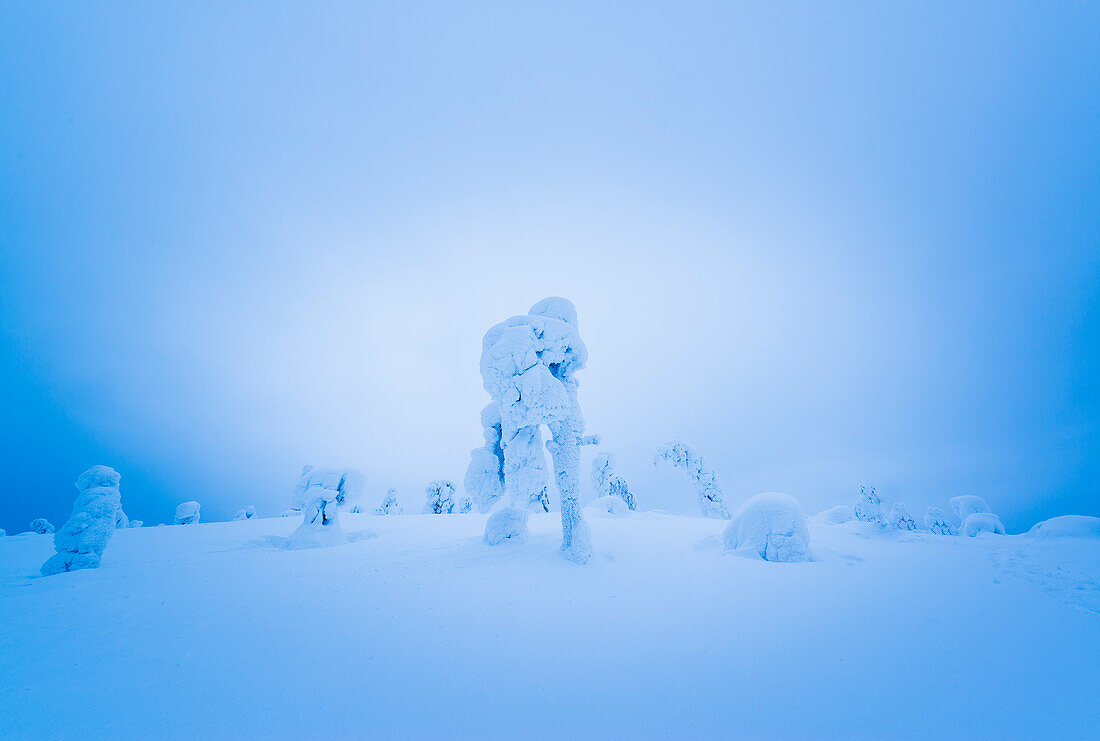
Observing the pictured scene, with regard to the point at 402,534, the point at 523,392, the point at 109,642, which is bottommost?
the point at 109,642

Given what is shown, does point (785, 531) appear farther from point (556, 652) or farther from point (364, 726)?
point (364, 726)

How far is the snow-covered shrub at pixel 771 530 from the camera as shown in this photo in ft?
36.9

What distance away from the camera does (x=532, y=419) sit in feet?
39.5

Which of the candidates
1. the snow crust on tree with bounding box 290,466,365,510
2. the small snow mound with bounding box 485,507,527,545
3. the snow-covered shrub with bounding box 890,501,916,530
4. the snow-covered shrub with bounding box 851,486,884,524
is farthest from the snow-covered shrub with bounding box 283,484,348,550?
the snow-covered shrub with bounding box 890,501,916,530

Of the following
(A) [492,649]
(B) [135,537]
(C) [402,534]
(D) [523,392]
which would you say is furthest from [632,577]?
(B) [135,537]

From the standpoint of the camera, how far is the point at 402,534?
1686 cm

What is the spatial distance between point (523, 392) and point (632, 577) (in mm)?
5994

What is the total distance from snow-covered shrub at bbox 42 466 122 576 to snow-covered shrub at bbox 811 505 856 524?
3550 centimetres

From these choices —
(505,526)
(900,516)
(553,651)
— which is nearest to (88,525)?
(505,526)

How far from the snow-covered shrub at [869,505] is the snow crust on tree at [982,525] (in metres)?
10.9

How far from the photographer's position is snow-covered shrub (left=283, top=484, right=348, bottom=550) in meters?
15.4

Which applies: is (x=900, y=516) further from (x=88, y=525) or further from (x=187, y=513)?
(x=187, y=513)

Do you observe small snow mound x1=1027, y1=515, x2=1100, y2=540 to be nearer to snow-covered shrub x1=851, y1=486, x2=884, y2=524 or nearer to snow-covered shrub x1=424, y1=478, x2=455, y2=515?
snow-covered shrub x1=851, y1=486, x2=884, y2=524

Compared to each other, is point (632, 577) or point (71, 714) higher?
point (632, 577)
